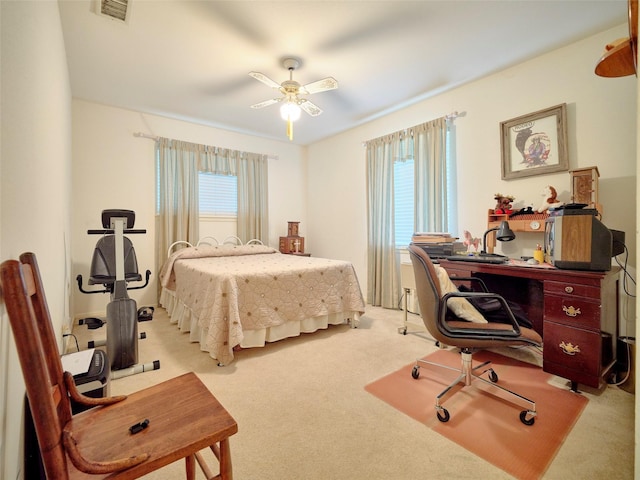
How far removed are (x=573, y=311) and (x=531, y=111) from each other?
6.47ft

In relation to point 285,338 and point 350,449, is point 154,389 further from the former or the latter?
point 285,338

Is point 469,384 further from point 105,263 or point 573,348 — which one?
point 105,263

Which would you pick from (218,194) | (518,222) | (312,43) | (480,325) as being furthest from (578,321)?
(218,194)

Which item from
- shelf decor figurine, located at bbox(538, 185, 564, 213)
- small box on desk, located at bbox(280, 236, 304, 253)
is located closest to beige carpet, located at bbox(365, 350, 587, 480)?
shelf decor figurine, located at bbox(538, 185, 564, 213)

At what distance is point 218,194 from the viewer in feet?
15.3

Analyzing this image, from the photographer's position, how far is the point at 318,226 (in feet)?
17.9

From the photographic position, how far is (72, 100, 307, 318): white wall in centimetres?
362

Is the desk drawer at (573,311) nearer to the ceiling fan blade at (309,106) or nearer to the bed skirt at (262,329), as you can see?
the bed skirt at (262,329)

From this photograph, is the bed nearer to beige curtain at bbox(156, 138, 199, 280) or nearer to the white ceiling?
beige curtain at bbox(156, 138, 199, 280)

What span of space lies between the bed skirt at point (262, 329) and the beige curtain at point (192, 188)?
0.99 meters

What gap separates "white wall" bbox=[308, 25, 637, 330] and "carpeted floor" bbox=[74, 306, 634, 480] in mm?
1407

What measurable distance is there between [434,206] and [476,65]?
4.87 feet

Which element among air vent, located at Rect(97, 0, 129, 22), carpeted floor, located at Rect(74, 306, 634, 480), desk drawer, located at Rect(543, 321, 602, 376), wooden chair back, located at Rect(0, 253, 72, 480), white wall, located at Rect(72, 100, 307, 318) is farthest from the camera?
white wall, located at Rect(72, 100, 307, 318)

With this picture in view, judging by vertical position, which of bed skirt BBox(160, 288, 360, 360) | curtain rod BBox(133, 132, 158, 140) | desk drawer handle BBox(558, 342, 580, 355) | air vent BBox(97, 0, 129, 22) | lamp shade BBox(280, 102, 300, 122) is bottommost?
bed skirt BBox(160, 288, 360, 360)
